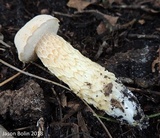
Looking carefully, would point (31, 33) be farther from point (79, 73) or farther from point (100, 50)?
point (100, 50)

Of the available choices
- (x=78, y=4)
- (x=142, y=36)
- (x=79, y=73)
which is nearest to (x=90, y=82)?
(x=79, y=73)

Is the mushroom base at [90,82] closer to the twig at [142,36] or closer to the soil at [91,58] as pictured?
the soil at [91,58]

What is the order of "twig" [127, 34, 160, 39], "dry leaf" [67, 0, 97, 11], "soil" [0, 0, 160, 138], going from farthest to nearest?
1. "dry leaf" [67, 0, 97, 11]
2. "twig" [127, 34, 160, 39]
3. "soil" [0, 0, 160, 138]

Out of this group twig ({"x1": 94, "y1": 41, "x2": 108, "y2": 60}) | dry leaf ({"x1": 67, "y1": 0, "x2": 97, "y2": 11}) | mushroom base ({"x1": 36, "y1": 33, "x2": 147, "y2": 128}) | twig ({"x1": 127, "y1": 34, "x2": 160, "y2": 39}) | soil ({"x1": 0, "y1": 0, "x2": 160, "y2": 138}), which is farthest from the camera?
dry leaf ({"x1": 67, "y1": 0, "x2": 97, "y2": 11})

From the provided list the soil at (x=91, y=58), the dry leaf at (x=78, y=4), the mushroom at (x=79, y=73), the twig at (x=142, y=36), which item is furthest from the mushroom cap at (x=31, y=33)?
the twig at (x=142, y=36)

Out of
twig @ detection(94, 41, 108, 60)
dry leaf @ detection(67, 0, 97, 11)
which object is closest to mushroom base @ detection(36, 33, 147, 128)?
twig @ detection(94, 41, 108, 60)

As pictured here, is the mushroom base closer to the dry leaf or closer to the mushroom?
the mushroom

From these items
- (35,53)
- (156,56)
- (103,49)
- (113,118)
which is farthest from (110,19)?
(113,118)
